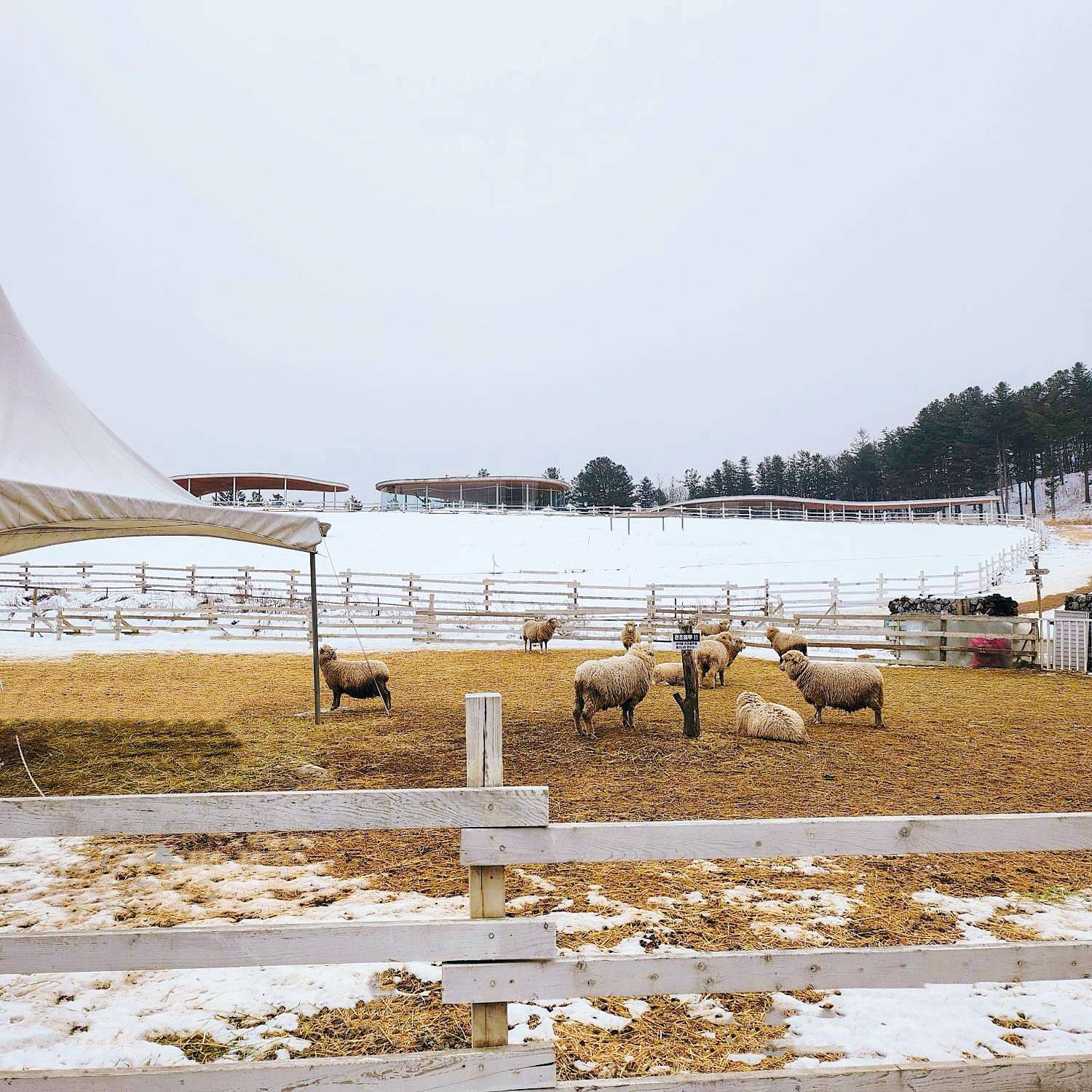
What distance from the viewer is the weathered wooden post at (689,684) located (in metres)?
8.27

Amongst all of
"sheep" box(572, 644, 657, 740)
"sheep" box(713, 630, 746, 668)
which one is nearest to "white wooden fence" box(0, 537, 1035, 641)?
"sheep" box(713, 630, 746, 668)

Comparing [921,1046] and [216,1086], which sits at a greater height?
[216,1086]

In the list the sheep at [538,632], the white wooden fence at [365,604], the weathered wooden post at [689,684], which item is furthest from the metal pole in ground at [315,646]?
the sheep at [538,632]

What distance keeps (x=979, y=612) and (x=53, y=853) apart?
57.5 ft

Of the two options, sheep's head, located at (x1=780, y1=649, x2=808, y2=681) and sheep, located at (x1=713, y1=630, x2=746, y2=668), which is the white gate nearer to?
sheep, located at (x1=713, y1=630, x2=746, y2=668)

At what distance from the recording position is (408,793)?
2.39 m

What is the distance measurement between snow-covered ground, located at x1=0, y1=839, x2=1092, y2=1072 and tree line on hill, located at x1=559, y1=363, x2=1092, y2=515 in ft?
276

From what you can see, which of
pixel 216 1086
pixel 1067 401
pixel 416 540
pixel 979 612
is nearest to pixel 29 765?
pixel 216 1086

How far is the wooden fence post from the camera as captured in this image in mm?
2328

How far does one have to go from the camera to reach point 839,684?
30.4ft

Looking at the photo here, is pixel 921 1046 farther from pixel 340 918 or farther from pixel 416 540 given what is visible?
pixel 416 540

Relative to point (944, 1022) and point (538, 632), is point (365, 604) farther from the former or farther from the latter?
point (944, 1022)

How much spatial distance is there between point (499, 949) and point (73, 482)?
5.95 m

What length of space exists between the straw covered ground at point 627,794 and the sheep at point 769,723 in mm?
260
